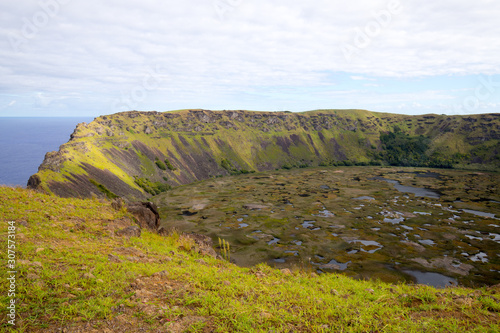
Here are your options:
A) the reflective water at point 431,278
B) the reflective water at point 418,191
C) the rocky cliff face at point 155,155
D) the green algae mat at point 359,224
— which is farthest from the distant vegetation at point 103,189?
the reflective water at point 418,191

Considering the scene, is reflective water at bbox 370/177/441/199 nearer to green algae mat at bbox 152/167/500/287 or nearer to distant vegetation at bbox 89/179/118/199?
green algae mat at bbox 152/167/500/287

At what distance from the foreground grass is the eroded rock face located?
30.8 ft

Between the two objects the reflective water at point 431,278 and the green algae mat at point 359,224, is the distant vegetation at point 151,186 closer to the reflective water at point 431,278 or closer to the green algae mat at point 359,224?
the green algae mat at point 359,224

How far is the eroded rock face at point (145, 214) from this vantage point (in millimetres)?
25686

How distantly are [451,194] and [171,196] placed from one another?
11468 centimetres

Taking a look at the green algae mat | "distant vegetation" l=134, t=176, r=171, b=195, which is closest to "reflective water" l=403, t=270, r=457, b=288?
the green algae mat

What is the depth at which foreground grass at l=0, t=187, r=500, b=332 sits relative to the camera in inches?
349

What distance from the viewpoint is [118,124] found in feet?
490

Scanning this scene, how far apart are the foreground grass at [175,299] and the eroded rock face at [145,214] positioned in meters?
9.38

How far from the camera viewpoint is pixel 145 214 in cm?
Answer: 2770

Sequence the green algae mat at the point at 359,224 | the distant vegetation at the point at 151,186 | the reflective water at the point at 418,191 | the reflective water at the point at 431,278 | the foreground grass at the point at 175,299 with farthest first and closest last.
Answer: the distant vegetation at the point at 151,186, the reflective water at the point at 418,191, the green algae mat at the point at 359,224, the reflective water at the point at 431,278, the foreground grass at the point at 175,299

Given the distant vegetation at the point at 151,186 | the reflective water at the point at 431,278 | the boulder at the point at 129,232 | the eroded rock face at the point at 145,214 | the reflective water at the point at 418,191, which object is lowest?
the reflective water at the point at 431,278

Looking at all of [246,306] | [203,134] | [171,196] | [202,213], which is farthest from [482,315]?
[203,134]

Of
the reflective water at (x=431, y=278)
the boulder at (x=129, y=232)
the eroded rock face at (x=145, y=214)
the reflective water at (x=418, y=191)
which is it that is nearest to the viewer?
the boulder at (x=129, y=232)
